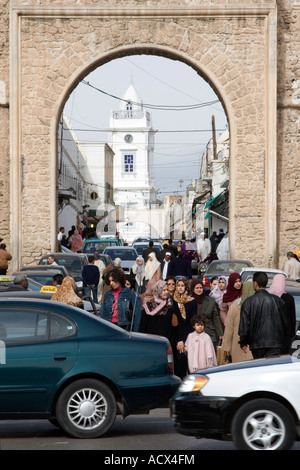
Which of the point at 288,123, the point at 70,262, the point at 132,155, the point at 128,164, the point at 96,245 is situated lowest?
the point at 70,262

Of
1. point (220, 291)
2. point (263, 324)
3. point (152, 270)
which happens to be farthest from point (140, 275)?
point (263, 324)

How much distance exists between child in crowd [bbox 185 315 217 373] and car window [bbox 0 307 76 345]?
292cm

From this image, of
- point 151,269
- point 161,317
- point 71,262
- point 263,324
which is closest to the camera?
point 263,324

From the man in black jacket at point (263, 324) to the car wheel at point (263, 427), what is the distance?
316 centimetres

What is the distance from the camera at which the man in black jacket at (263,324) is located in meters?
11.8

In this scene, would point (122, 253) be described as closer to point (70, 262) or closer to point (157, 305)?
point (70, 262)

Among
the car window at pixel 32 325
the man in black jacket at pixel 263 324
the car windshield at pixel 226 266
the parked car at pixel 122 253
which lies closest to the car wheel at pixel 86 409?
the car window at pixel 32 325

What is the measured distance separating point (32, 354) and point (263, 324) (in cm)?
308

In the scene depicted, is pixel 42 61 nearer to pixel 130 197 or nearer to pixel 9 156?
pixel 9 156

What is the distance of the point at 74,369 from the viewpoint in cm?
1016

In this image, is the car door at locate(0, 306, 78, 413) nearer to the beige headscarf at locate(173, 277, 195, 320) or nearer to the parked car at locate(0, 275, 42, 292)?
the beige headscarf at locate(173, 277, 195, 320)
